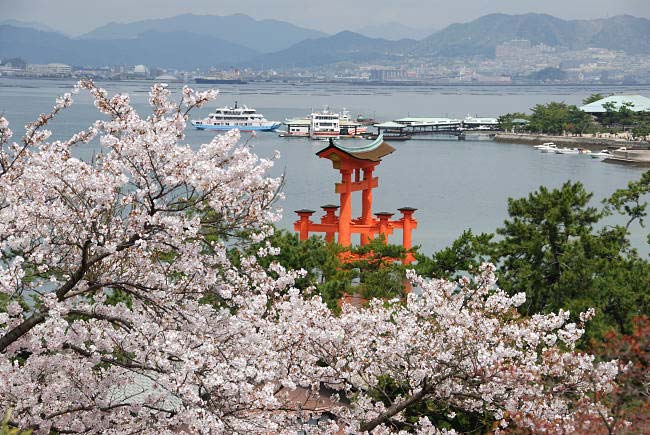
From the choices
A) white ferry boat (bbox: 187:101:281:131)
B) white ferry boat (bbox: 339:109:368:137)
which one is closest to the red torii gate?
white ferry boat (bbox: 339:109:368:137)

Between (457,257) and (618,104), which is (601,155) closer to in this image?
(618,104)

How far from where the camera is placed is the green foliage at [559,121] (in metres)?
66.3

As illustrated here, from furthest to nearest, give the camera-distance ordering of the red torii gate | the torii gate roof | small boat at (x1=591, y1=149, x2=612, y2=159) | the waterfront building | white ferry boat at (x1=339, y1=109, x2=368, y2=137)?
the waterfront building → white ferry boat at (x1=339, y1=109, x2=368, y2=137) → small boat at (x1=591, y1=149, x2=612, y2=159) → the red torii gate → the torii gate roof

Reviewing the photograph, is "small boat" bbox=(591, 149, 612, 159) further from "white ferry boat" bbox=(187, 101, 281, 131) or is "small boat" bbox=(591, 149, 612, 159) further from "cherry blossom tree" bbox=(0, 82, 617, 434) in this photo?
"cherry blossom tree" bbox=(0, 82, 617, 434)

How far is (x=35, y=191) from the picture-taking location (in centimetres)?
567

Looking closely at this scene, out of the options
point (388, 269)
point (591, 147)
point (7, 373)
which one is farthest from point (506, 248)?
point (591, 147)

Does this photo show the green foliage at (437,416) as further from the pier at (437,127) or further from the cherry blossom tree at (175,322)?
the pier at (437,127)

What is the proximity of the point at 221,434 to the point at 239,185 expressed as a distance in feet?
4.66

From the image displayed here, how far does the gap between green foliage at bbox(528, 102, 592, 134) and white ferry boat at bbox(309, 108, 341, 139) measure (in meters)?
13.4

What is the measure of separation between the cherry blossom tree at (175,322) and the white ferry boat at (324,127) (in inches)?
2360

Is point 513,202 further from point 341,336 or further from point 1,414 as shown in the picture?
point 1,414

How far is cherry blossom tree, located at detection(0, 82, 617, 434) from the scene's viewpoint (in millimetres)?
5348

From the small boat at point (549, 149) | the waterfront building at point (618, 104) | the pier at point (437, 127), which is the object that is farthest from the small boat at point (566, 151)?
the waterfront building at point (618, 104)

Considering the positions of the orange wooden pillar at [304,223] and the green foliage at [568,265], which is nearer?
the green foliage at [568,265]
